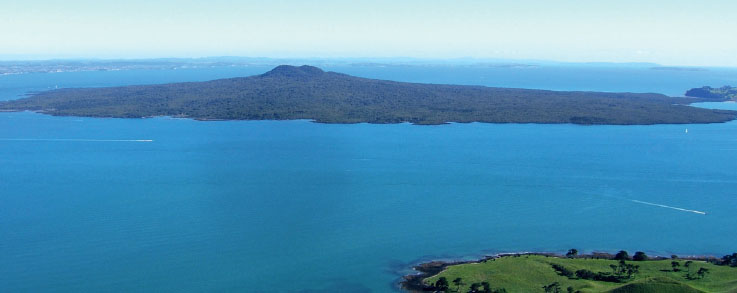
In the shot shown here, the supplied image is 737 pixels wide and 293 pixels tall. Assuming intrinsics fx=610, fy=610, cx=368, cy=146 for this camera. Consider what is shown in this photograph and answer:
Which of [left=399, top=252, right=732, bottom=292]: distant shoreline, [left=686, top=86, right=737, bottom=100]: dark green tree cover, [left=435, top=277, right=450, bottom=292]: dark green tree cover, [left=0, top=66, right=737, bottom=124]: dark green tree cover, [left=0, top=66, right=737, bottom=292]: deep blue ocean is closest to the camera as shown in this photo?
[left=435, top=277, right=450, bottom=292]: dark green tree cover

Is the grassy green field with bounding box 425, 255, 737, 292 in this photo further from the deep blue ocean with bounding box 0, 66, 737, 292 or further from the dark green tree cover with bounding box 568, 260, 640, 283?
the deep blue ocean with bounding box 0, 66, 737, 292

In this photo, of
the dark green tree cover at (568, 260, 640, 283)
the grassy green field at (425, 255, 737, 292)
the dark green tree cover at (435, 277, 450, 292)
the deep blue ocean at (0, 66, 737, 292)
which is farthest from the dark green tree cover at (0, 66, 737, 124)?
the dark green tree cover at (435, 277, 450, 292)

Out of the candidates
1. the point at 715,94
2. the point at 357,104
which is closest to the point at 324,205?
the point at 357,104

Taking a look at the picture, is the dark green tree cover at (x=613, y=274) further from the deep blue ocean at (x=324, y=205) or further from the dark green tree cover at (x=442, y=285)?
the dark green tree cover at (x=442, y=285)

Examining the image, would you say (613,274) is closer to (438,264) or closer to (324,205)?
(438,264)

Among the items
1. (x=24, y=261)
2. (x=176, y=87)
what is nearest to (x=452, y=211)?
(x=24, y=261)

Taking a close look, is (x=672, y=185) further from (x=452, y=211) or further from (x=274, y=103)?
(x=274, y=103)
